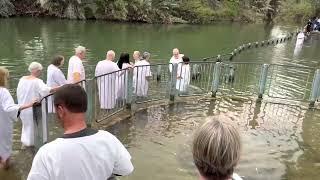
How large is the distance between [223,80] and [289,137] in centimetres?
540

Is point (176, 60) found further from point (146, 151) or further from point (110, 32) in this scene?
point (110, 32)

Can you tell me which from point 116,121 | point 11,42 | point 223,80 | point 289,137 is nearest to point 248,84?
point 223,80

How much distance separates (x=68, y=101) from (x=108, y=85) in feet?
21.7

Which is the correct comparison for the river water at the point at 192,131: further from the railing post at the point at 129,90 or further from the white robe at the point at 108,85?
the white robe at the point at 108,85

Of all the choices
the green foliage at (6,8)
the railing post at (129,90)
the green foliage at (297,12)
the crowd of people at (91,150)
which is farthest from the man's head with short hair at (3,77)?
the green foliage at (297,12)

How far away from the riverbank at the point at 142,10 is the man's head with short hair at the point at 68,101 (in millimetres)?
37760

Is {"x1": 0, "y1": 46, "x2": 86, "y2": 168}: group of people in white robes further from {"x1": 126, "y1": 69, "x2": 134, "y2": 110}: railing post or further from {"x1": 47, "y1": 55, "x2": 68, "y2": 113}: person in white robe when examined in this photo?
{"x1": 126, "y1": 69, "x2": 134, "y2": 110}: railing post

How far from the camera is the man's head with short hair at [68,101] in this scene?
3.05 metres

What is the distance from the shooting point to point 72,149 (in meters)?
3.04

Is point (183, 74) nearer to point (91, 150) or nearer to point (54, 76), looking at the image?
point (54, 76)

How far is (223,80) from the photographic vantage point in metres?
14.6

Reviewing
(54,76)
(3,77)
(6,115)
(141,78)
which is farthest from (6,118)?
(141,78)

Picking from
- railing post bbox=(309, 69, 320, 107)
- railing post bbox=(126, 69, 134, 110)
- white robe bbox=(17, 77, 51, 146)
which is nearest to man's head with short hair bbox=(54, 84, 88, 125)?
white robe bbox=(17, 77, 51, 146)

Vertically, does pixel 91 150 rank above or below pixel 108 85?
above
